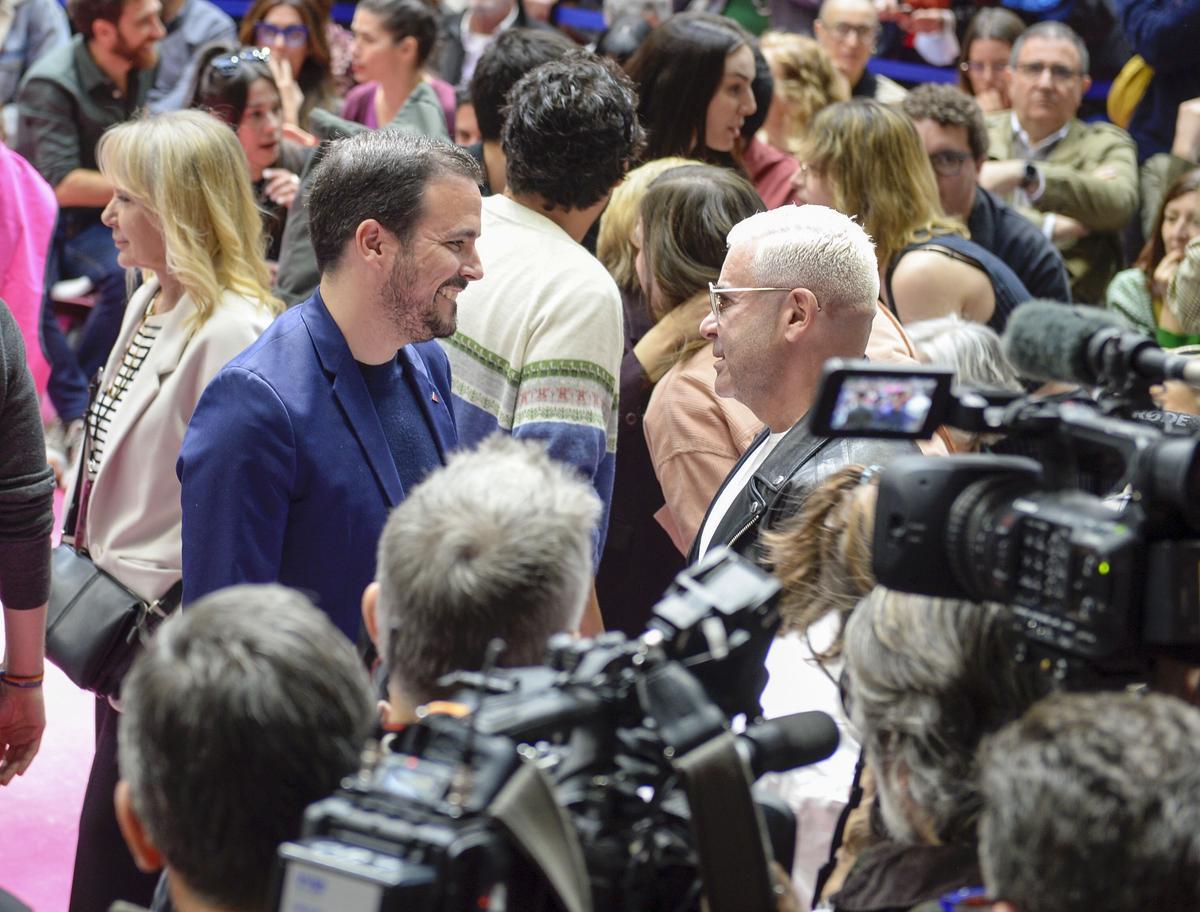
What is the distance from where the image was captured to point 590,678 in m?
1.46

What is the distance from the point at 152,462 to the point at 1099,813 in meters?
2.02

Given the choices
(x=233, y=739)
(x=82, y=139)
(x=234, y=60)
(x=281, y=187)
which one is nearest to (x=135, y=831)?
(x=233, y=739)

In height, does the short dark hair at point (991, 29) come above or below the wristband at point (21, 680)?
above

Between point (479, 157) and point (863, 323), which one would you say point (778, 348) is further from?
point (479, 157)

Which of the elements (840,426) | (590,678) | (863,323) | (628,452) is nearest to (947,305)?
(628,452)

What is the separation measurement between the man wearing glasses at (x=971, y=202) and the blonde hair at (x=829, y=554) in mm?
2582

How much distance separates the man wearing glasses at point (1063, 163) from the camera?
5.50 metres

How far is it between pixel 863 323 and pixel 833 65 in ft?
9.74

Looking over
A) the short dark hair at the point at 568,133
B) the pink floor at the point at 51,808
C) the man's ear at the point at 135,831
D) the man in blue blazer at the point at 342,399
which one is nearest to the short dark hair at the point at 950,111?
the short dark hair at the point at 568,133

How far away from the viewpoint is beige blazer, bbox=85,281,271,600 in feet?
9.62

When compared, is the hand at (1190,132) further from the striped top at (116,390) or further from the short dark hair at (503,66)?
the striped top at (116,390)

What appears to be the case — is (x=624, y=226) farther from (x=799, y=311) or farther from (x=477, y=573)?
(x=477, y=573)

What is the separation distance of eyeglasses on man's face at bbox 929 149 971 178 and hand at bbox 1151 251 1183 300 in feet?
2.24

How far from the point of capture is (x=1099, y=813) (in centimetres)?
135
